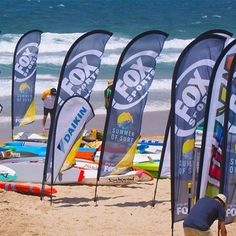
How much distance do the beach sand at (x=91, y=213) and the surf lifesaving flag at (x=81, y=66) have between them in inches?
69.6

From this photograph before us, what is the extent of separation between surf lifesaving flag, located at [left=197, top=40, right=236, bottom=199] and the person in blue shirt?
76 cm

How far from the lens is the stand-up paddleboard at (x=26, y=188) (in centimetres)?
1579

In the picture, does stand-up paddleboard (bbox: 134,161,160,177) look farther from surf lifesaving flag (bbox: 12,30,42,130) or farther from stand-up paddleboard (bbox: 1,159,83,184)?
surf lifesaving flag (bbox: 12,30,42,130)

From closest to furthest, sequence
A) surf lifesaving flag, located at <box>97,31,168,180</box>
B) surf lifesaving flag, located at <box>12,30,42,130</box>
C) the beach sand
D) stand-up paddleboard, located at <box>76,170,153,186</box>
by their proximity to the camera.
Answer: the beach sand < surf lifesaving flag, located at <box>97,31,168,180</box> < stand-up paddleboard, located at <box>76,170,153,186</box> < surf lifesaving flag, located at <box>12,30,42,130</box>

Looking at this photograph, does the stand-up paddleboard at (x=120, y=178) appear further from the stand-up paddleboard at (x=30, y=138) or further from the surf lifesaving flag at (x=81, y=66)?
the stand-up paddleboard at (x=30, y=138)

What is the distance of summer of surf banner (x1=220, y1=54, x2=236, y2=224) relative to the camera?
11484 mm

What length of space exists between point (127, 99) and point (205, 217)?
435 cm

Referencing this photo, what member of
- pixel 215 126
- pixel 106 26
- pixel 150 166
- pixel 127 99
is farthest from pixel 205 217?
pixel 106 26

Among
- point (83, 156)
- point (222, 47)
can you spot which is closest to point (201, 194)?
point (222, 47)

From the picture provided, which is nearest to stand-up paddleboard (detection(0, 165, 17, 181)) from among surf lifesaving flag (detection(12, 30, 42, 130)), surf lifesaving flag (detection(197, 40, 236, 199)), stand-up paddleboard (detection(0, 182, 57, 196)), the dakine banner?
stand-up paddleboard (detection(0, 182, 57, 196))

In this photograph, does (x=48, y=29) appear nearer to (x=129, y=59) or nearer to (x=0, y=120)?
(x=0, y=120)

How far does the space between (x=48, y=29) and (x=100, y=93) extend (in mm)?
22161

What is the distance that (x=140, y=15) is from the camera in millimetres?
60531

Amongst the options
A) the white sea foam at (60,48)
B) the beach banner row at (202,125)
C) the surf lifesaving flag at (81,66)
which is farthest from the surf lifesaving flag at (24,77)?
the white sea foam at (60,48)
